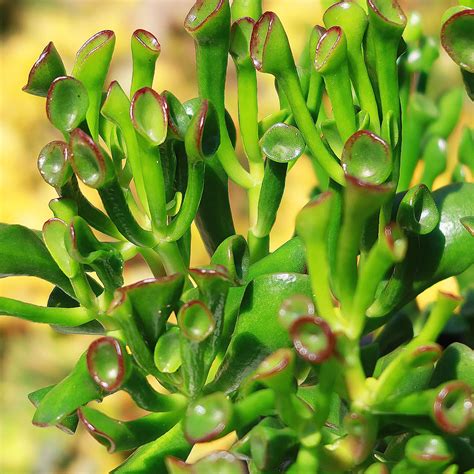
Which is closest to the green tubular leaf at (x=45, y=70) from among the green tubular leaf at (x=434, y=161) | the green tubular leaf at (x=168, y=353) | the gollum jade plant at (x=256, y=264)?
the gollum jade plant at (x=256, y=264)

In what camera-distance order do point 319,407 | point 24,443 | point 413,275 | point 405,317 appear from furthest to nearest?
point 24,443 < point 405,317 < point 413,275 < point 319,407

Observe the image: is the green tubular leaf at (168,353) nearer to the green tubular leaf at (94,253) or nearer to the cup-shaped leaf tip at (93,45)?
the green tubular leaf at (94,253)

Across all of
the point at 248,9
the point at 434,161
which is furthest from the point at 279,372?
the point at 434,161

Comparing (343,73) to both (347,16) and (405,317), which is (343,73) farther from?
(405,317)

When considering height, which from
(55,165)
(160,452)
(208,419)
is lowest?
(160,452)

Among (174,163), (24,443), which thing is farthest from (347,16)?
(24,443)

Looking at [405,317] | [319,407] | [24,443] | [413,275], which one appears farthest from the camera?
[24,443]

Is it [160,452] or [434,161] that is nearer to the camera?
[160,452]

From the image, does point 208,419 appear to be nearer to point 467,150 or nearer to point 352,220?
point 352,220
